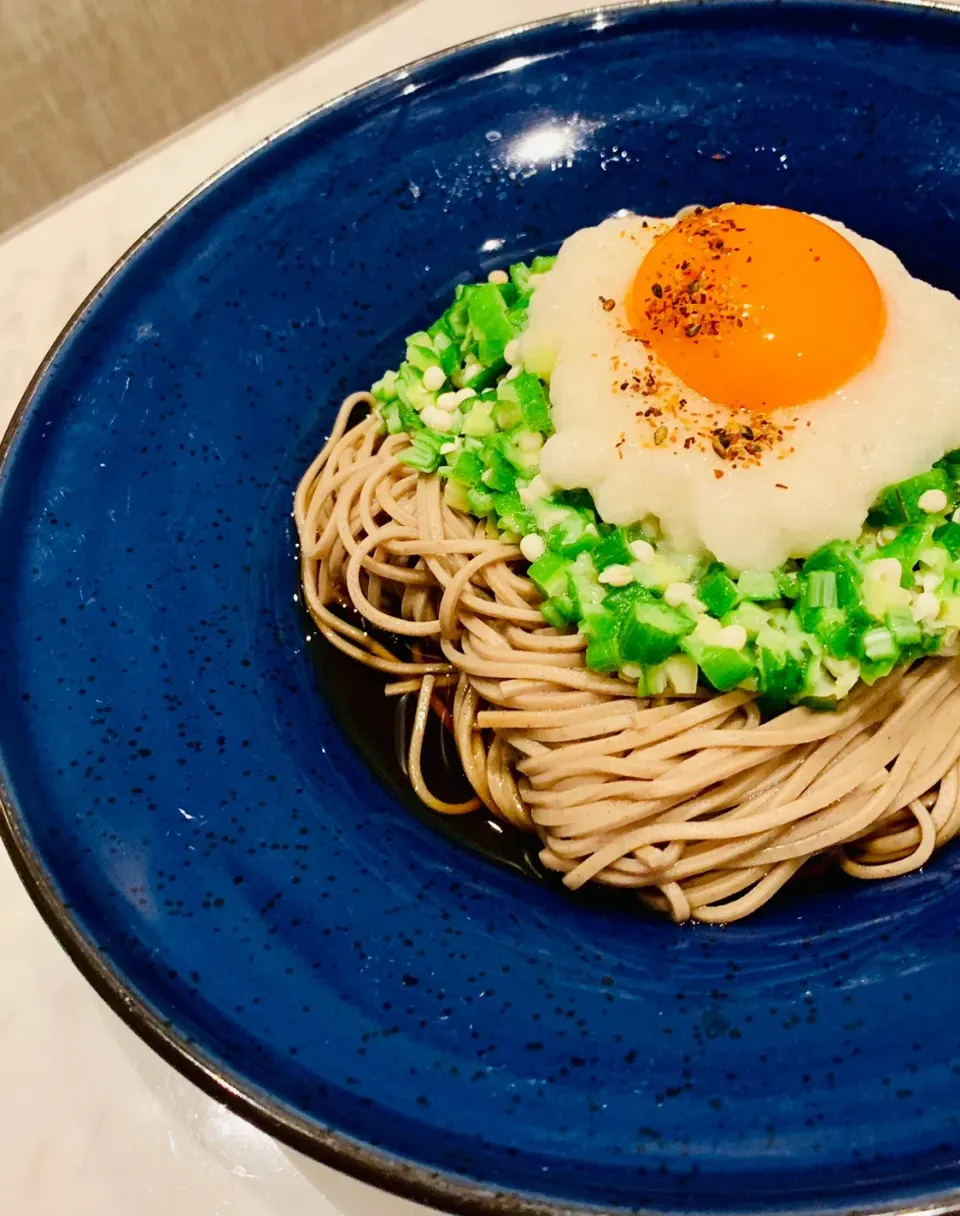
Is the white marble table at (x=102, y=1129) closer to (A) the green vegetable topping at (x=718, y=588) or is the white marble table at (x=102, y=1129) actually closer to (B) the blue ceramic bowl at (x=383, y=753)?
(B) the blue ceramic bowl at (x=383, y=753)

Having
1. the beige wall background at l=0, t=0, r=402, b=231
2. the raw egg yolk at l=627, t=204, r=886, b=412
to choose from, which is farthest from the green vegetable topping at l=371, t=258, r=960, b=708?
the beige wall background at l=0, t=0, r=402, b=231

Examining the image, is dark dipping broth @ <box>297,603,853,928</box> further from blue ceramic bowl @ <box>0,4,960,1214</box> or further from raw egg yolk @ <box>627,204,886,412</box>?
raw egg yolk @ <box>627,204,886,412</box>

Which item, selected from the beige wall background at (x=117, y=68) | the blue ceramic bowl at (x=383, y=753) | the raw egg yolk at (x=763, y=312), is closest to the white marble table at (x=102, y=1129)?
the blue ceramic bowl at (x=383, y=753)

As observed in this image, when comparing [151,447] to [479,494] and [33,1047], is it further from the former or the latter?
[33,1047]

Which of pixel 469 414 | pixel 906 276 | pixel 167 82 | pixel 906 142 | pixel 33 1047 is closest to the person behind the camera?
pixel 33 1047

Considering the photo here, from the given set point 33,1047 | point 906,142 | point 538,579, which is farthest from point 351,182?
point 33,1047

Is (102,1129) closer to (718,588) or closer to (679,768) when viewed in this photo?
(679,768)
